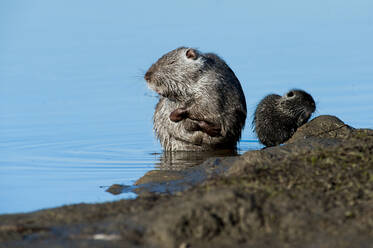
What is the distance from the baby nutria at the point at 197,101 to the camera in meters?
9.70

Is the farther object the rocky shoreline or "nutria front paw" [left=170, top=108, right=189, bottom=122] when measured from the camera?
"nutria front paw" [left=170, top=108, right=189, bottom=122]

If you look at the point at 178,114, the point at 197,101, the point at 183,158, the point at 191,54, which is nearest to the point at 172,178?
the point at 183,158

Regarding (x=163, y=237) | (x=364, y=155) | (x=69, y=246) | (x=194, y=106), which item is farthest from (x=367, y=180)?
(x=194, y=106)

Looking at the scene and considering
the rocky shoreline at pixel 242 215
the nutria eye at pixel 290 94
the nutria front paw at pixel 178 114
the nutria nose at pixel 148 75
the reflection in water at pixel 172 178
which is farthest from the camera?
the nutria nose at pixel 148 75

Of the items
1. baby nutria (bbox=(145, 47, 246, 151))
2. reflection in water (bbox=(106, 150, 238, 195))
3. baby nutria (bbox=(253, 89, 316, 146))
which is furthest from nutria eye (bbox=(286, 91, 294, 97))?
reflection in water (bbox=(106, 150, 238, 195))

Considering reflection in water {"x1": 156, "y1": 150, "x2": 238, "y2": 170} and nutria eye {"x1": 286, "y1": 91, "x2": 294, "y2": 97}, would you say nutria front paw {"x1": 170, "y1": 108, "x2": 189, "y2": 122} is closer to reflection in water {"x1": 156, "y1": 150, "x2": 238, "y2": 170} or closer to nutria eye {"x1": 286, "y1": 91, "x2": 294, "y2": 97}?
reflection in water {"x1": 156, "y1": 150, "x2": 238, "y2": 170}

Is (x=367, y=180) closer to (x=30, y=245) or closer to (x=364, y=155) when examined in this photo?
(x=364, y=155)

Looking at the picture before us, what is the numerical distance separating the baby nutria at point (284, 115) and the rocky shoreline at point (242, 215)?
11.0 ft

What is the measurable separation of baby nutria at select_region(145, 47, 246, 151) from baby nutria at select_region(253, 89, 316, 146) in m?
0.46

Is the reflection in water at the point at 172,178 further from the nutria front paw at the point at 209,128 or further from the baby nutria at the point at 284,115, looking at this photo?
the baby nutria at the point at 284,115

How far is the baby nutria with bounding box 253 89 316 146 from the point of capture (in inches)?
372

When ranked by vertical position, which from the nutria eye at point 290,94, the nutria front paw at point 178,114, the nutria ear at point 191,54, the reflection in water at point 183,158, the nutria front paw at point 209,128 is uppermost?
the nutria ear at point 191,54

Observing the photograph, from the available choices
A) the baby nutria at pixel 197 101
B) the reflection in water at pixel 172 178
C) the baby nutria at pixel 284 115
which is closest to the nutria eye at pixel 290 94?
the baby nutria at pixel 284 115

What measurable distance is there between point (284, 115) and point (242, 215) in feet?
16.6
